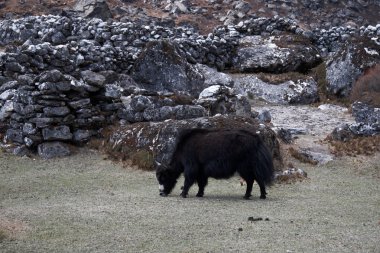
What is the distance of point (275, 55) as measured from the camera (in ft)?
103

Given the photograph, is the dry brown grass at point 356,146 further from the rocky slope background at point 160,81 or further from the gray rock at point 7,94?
the gray rock at point 7,94

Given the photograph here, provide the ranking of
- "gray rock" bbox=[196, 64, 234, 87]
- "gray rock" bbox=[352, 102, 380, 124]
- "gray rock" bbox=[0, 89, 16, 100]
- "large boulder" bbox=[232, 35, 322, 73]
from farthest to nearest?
"large boulder" bbox=[232, 35, 322, 73]
"gray rock" bbox=[196, 64, 234, 87]
"gray rock" bbox=[352, 102, 380, 124]
"gray rock" bbox=[0, 89, 16, 100]

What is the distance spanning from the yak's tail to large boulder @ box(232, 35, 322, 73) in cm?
1700

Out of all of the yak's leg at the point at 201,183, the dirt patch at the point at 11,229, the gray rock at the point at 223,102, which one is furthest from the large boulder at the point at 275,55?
the dirt patch at the point at 11,229

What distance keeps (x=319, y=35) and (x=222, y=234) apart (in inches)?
1058

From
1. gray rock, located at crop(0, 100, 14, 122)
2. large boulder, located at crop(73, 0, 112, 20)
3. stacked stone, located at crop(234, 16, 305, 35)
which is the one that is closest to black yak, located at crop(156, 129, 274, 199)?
gray rock, located at crop(0, 100, 14, 122)

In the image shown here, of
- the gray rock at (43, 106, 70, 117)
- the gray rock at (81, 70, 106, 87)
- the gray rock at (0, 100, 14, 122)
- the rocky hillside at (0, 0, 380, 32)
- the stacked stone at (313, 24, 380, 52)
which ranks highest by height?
the rocky hillside at (0, 0, 380, 32)

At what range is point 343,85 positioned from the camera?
1128 inches

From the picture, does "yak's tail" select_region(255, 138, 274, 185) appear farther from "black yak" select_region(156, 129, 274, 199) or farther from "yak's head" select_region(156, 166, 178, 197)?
"yak's head" select_region(156, 166, 178, 197)

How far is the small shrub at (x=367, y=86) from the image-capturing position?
2619cm

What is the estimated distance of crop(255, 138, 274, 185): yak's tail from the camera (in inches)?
558

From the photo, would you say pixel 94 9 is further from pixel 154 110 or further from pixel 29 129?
pixel 29 129

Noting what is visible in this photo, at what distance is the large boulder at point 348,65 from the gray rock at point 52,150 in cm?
1367

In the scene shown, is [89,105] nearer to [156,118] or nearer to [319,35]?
[156,118]
